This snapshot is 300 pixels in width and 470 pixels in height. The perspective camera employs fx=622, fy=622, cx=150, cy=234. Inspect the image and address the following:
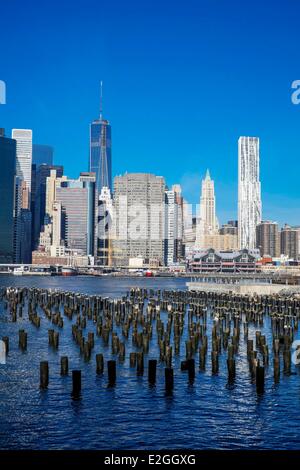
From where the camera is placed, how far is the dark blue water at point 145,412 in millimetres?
22891

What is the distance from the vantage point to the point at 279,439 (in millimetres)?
23219

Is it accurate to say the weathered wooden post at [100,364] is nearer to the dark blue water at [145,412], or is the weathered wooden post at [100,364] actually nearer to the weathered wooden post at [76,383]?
the dark blue water at [145,412]

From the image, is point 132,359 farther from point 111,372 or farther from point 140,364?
point 111,372

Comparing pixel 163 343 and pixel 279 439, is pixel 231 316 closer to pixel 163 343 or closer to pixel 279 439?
pixel 163 343

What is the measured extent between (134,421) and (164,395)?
426 cm

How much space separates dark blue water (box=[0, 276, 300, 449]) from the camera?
22891 mm

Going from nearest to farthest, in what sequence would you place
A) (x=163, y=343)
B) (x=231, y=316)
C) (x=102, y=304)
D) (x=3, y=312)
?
(x=163, y=343)
(x=231, y=316)
(x=102, y=304)
(x=3, y=312)

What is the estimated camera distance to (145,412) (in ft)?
87.8

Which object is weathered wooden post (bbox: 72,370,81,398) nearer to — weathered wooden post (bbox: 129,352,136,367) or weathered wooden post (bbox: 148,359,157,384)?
weathered wooden post (bbox: 148,359,157,384)

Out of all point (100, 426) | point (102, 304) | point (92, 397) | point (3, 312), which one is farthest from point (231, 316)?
point (100, 426)

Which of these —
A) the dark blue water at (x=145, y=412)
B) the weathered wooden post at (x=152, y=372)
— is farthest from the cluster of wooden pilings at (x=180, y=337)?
the dark blue water at (x=145, y=412)

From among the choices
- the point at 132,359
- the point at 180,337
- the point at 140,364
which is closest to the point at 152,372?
the point at 140,364

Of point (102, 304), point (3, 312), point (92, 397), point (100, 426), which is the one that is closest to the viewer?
point (100, 426)

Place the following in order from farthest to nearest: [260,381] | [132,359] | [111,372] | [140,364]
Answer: [132,359] < [140,364] < [111,372] < [260,381]
